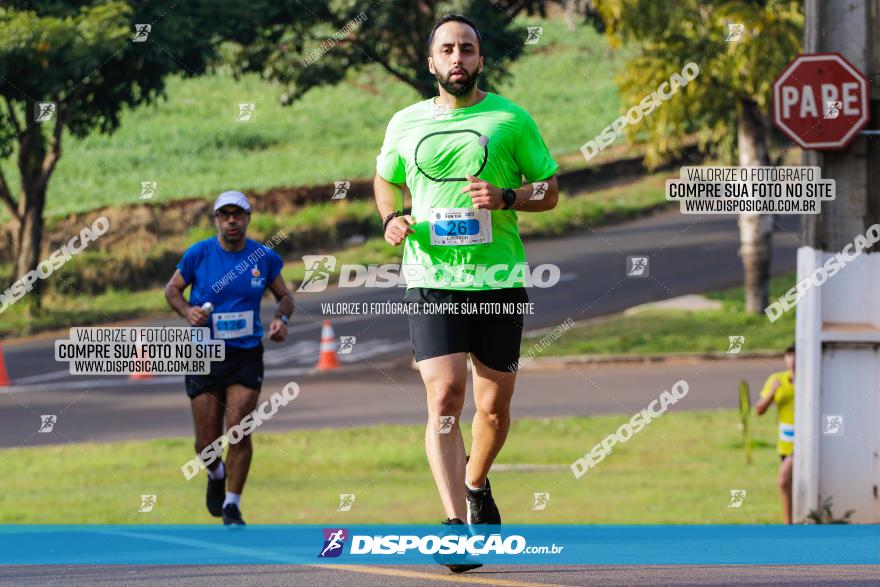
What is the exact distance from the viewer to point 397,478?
48.4ft

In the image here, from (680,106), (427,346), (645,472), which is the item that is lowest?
(645,472)

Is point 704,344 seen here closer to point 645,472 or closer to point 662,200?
point 645,472

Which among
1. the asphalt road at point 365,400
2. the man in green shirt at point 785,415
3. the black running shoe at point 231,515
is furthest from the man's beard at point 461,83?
the asphalt road at point 365,400

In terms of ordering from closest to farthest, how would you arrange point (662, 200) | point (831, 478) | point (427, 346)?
point (427, 346)
point (831, 478)
point (662, 200)

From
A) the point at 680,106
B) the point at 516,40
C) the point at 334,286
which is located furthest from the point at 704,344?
the point at 334,286

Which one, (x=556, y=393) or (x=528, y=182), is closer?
(x=528, y=182)


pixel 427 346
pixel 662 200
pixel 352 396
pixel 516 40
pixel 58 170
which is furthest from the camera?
pixel 662 200

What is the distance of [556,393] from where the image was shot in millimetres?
21234

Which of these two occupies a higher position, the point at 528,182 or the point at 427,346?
the point at 528,182

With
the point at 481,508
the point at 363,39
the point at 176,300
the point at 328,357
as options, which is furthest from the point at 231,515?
the point at 363,39

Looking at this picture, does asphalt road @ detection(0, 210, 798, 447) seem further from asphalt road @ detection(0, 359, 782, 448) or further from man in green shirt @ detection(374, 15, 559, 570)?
man in green shirt @ detection(374, 15, 559, 570)

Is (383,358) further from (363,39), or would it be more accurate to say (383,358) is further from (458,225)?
(458,225)

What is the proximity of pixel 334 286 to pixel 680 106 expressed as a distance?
8991mm

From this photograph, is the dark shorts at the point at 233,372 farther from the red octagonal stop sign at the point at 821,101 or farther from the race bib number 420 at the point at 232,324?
the red octagonal stop sign at the point at 821,101
